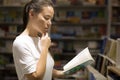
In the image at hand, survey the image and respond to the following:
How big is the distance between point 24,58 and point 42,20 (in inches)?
9.6

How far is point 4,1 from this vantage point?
522 cm

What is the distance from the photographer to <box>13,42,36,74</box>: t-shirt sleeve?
58.7 inches

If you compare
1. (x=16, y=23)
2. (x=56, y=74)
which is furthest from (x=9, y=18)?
(x=56, y=74)

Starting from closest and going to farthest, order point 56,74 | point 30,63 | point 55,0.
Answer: point 30,63
point 56,74
point 55,0

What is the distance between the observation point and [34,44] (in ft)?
5.30

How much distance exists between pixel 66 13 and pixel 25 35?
381cm

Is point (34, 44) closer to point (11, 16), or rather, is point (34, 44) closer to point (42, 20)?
point (42, 20)

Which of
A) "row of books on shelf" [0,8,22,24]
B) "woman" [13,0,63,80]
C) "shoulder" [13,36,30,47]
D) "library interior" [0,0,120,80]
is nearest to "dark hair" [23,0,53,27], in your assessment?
"woman" [13,0,63,80]

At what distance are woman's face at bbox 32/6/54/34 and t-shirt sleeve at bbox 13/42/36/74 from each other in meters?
0.14

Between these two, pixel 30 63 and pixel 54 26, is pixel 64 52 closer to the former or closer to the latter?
pixel 54 26

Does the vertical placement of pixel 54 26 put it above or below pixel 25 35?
below

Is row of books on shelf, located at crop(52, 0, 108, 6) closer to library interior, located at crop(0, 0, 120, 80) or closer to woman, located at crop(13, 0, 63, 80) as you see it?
library interior, located at crop(0, 0, 120, 80)

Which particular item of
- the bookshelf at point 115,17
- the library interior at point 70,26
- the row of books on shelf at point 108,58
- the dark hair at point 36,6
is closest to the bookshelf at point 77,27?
the library interior at point 70,26

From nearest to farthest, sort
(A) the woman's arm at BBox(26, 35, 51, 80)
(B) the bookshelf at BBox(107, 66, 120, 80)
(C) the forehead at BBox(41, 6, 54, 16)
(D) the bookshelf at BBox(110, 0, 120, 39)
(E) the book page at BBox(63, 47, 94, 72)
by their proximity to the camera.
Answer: (A) the woman's arm at BBox(26, 35, 51, 80), (C) the forehead at BBox(41, 6, 54, 16), (E) the book page at BBox(63, 47, 94, 72), (B) the bookshelf at BBox(107, 66, 120, 80), (D) the bookshelf at BBox(110, 0, 120, 39)
